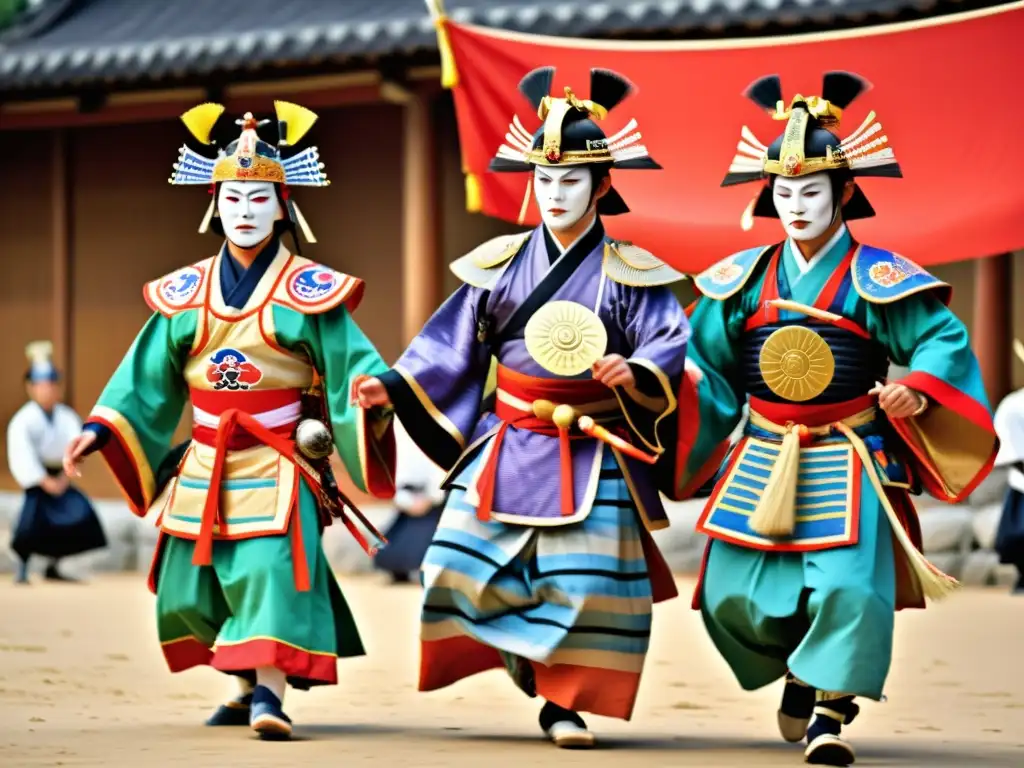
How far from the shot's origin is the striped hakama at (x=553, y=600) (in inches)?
251

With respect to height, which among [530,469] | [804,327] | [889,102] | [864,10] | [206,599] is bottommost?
[206,599]

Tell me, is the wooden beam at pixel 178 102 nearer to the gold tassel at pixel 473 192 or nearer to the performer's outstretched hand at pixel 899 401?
the gold tassel at pixel 473 192

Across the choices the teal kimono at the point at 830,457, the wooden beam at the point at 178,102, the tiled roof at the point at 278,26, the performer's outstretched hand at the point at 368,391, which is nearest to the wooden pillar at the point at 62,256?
the wooden beam at the point at 178,102

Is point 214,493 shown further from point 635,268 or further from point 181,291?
point 635,268

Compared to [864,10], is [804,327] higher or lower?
lower

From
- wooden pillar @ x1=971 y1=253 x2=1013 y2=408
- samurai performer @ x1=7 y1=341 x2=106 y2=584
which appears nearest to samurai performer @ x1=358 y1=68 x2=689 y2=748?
wooden pillar @ x1=971 y1=253 x2=1013 y2=408

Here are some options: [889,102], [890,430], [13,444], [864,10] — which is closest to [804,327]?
[890,430]

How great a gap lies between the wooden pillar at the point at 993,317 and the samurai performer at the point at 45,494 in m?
5.68

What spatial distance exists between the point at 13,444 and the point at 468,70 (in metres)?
5.18

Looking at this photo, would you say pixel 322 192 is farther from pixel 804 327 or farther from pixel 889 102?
pixel 804 327

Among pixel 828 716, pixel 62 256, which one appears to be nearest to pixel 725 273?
pixel 828 716

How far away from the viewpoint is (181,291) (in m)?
6.94

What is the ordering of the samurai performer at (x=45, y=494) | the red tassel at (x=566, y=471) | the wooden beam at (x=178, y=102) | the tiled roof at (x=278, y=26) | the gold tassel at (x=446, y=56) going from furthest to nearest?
1. the wooden beam at (x=178, y=102)
2. the samurai performer at (x=45, y=494)
3. the tiled roof at (x=278, y=26)
4. the gold tassel at (x=446, y=56)
5. the red tassel at (x=566, y=471)

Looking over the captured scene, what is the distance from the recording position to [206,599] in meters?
6.77
